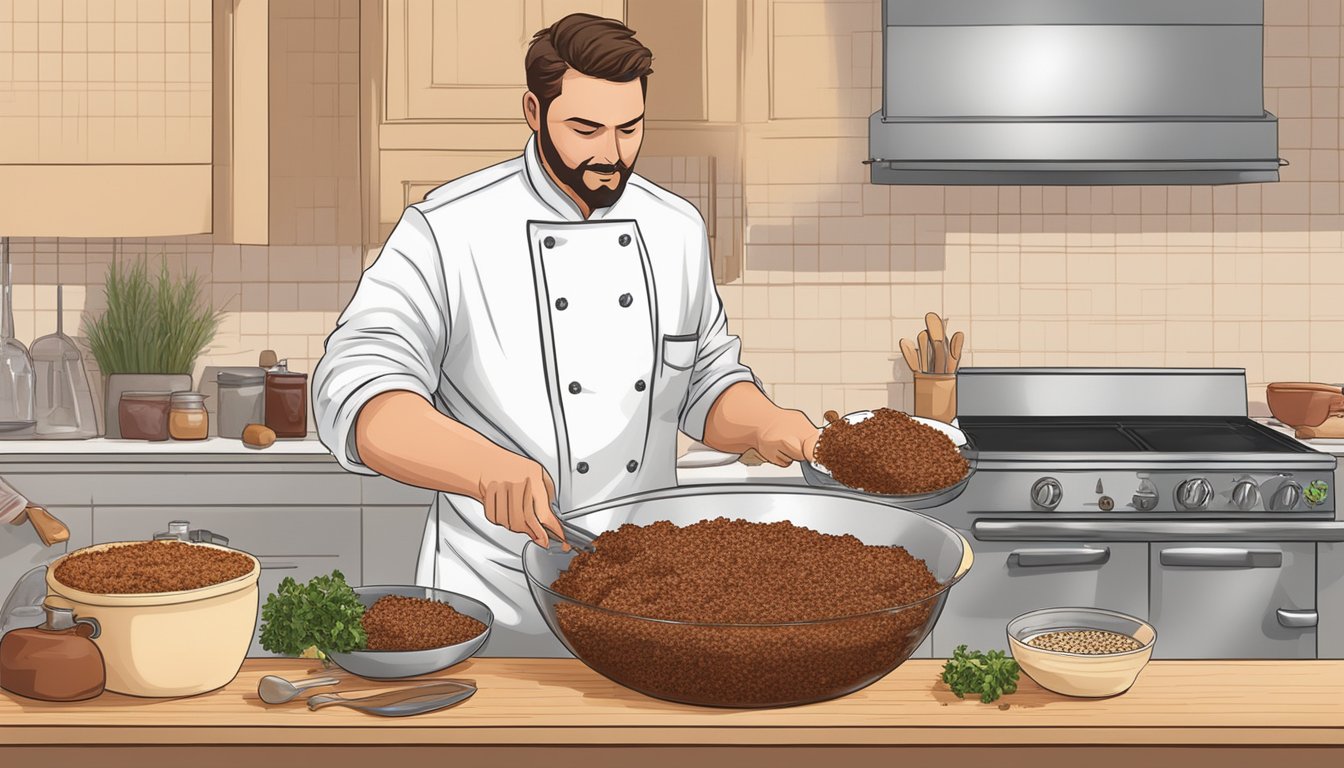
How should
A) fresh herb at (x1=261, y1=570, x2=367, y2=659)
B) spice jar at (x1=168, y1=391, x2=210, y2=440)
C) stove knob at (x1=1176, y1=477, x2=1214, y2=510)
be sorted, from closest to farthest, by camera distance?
1. fresh herb at (x1=261, y1=570, x2=367, y2=659)
2. stove knob at (x1=1176, y1=477, x2=1214, y2=510)
3. spice jar at (x1=168, y1=391, x2=210, y2=440)

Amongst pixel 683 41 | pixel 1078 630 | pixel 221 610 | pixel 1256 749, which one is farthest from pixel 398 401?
pixel 683 41

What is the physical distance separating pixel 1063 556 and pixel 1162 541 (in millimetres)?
225

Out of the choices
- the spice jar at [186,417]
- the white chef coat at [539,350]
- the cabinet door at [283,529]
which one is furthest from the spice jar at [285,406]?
the white chef coat at [539,350]

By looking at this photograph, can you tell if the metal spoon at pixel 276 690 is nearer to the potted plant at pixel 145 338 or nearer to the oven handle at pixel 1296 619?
the potted plant at pixel 145 338

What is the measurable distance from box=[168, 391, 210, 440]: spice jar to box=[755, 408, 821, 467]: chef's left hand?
179 centimetres

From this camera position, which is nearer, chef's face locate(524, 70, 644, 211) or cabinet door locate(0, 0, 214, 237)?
chef's face locate(524, 70, 644, 211)

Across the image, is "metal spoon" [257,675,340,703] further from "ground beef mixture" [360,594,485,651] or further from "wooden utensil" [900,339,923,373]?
"wooden utensil" [900,339,923,373]

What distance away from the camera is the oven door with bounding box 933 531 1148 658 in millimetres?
2697

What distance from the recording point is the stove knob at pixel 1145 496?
8.77 feet

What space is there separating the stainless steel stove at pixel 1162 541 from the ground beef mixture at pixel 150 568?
1853 mm

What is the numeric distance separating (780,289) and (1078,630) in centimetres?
214

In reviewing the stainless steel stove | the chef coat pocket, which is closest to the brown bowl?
the stainless steel stove

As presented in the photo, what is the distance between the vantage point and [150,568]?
45.9 inches

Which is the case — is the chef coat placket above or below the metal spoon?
above
